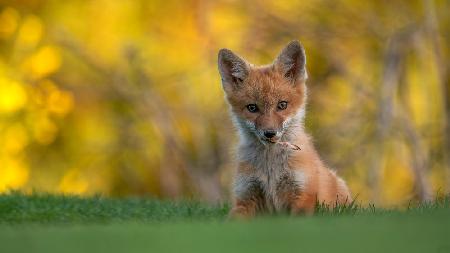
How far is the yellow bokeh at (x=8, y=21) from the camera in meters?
15.9

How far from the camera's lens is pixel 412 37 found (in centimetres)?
1294

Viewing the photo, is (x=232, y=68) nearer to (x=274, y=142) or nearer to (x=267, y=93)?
(x=267, y=93)

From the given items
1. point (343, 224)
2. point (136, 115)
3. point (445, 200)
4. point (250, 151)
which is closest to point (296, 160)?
point (250, 151)

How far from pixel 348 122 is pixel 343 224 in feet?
27.3

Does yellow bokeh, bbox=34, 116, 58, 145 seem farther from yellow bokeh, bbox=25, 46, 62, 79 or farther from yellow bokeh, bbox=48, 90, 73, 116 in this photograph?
yellow bokeh, bbox=25, 46, 62, 79

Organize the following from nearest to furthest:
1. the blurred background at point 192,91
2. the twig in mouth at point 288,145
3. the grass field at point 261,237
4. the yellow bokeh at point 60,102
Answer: the grass field at point 261,237 < the twig in mouth at point 288,145 < the blurred background at point 192,91 < the yellow bokeh at point 60,102

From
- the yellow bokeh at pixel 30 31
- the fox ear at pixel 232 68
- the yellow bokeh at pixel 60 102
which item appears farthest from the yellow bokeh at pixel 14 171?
the fox ear at pixel 232 68

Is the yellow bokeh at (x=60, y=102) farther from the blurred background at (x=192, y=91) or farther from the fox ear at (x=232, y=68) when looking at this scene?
the fox ear at (x=232, y=68)

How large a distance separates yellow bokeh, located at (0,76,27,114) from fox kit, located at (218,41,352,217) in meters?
8.41

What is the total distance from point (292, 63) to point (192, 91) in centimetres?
767

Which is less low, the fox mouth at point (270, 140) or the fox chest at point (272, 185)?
the fox mouth at point (270, 140)

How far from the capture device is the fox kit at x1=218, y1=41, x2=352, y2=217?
6688 millimetres

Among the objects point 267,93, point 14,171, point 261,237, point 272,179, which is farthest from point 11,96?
point 261,237

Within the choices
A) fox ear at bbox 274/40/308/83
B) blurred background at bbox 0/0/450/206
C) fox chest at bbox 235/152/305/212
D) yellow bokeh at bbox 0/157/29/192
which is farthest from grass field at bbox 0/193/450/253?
yellow bokeh at bbox 0/157/29/192
